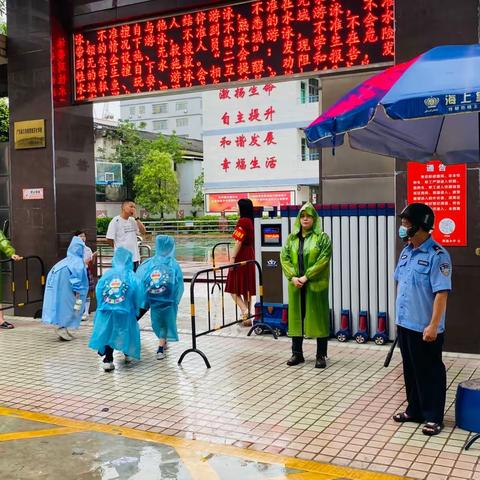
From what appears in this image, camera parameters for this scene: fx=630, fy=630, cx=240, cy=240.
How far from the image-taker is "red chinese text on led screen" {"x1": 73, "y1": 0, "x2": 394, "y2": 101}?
7254mm

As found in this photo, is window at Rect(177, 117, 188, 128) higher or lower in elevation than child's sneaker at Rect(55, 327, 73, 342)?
higher

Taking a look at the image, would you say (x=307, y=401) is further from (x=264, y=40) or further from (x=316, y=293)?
(x=264, y=40)

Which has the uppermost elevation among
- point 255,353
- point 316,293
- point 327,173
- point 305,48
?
point 305,48

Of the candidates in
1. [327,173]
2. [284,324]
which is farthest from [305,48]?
[284,324]

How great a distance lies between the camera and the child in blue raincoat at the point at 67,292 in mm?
7691

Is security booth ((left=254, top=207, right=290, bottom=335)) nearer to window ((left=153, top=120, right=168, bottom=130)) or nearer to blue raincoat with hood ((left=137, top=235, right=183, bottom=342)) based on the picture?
blue raincoat with hood ((left=137, top=235, right=183, bottom=342))

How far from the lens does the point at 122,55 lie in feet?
29.2

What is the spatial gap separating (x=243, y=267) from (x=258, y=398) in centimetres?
344

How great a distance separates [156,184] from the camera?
40.5m

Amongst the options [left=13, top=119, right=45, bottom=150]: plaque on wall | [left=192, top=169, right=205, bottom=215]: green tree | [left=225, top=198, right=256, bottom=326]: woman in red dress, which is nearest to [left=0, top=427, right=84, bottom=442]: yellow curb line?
[left=225, top=198, right=256, bottom=326]: woman in red dress

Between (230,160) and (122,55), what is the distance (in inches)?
951

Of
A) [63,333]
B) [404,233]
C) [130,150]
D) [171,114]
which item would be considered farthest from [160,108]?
[404,233]

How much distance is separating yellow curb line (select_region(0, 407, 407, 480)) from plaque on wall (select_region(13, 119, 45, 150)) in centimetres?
534

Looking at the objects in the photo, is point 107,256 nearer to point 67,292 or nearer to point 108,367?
point 67,292
